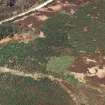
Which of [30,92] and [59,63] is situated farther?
[59,63]

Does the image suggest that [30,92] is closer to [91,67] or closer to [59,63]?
[59,63]

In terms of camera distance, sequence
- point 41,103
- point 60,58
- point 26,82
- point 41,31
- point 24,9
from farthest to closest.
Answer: point 24,9, point 41,31, point 60,58, point 26,82, point 41,103

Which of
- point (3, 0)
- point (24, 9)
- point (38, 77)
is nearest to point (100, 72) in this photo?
point (38, 77)

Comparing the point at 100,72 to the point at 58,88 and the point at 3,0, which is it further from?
the point at 3,0

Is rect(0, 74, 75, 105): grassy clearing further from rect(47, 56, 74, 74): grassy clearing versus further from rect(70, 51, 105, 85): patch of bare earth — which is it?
rect(70, 51, 105, 85): patch of bare earth

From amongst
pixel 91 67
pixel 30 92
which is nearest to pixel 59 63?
pixel 91 67

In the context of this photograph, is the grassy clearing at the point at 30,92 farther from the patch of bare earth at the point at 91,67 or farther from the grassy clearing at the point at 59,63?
the patch of bare earth at the point at 91,67

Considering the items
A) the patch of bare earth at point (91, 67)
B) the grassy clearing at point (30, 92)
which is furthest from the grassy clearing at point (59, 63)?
the grassy clearing at point (30, 92)

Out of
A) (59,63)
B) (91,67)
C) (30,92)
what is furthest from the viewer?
(59,63)
